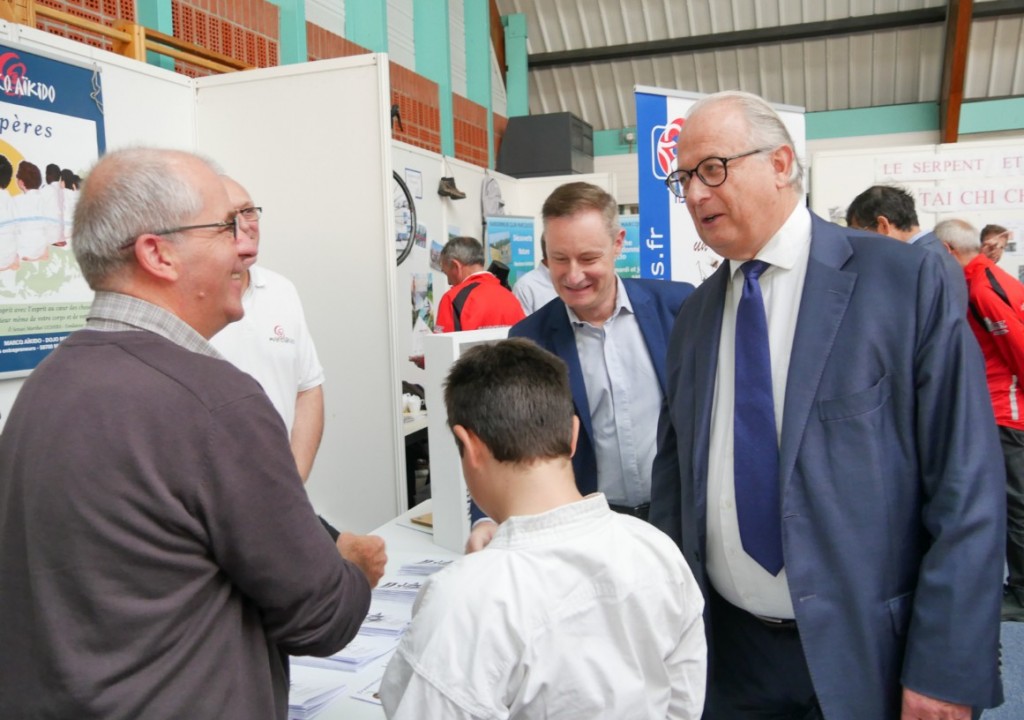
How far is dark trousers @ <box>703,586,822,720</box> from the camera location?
1.35 m

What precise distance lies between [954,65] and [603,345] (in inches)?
338

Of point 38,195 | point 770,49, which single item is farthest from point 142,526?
point 770,49

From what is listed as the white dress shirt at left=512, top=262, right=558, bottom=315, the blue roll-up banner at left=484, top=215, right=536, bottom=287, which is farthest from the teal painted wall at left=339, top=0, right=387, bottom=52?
the white dress shirt at left=512, top=262, right=558, bottom=315

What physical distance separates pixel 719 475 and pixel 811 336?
0.30 meters

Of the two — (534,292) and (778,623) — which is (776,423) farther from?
(534,292)

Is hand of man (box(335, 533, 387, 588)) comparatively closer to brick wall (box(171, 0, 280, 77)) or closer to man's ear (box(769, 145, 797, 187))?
man's ear (box(769, 145, 797, 187))

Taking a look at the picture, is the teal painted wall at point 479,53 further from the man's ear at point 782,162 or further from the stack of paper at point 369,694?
the stack of paper at point 369,694

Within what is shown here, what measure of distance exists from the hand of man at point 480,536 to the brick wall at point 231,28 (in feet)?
11.9

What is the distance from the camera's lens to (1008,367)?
11.4ft

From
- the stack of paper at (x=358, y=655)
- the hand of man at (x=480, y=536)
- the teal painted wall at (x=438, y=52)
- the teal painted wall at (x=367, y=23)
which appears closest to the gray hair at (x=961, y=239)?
the hand of man at (x=480, y=536)

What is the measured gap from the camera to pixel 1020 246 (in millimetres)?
7055

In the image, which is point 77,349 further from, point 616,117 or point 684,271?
point 616,117

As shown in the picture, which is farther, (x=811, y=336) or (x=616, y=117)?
(x=616, y=117)

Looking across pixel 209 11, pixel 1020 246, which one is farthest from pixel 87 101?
pixel 1020 246
